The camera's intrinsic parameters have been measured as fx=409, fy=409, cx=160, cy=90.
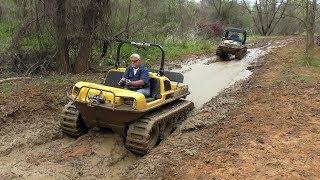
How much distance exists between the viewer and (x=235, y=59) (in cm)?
2359

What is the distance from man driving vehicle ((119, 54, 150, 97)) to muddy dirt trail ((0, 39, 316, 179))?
1129 mm

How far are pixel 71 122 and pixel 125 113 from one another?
5.19 feet

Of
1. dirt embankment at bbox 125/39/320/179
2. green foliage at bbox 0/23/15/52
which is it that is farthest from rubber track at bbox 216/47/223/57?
green foliage at bbox 0/23/15/52

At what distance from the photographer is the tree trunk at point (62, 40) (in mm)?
14547

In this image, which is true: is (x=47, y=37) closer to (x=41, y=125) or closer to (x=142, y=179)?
(x=41, y=125)

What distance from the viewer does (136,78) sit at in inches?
362

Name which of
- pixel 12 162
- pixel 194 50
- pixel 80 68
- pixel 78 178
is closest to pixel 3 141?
pixel 12 162

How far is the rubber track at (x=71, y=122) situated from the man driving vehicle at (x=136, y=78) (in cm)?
123

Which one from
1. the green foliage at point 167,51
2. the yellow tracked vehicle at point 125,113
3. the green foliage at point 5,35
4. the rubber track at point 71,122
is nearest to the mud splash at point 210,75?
the green foliage at point 167,51

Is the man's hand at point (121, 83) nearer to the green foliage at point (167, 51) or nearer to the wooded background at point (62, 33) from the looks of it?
the wooded background at point (62, 33)

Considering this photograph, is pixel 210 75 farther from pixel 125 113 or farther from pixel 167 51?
pixel 125 113

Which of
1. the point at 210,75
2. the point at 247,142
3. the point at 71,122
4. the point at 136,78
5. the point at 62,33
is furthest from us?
the point at 210,75

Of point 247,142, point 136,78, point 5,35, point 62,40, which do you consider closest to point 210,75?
point 62,40

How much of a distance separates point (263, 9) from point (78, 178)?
54807mm
